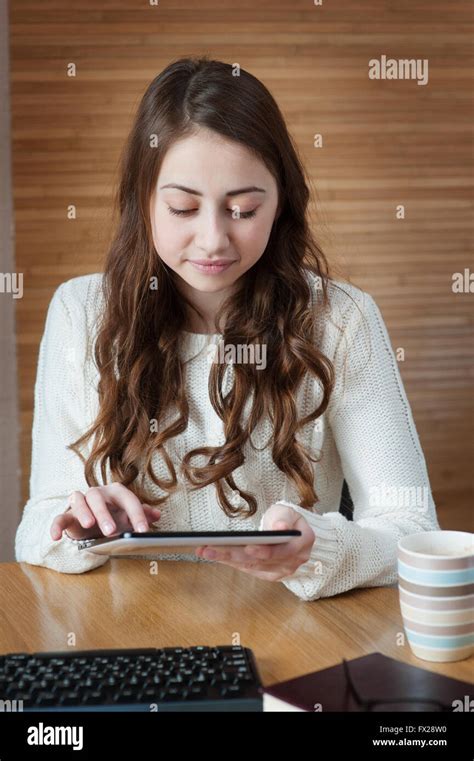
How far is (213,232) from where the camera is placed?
5.10 ft

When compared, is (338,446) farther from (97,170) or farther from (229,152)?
(97,170)

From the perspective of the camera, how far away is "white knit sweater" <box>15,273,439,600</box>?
66.4 inches

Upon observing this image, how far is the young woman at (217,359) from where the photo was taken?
1610 millimetres

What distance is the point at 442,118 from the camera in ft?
11.7

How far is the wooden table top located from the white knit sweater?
5.9 inches

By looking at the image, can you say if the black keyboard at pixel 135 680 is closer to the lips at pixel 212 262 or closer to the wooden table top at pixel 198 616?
the wooden table top at pixel 198 616

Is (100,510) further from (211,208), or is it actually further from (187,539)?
(211,208)

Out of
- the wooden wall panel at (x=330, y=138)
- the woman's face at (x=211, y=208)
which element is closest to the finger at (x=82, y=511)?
the woman's face at (x=211, y=208)

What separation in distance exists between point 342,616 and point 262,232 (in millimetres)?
630

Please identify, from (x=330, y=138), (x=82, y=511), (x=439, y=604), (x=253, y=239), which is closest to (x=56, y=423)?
(x=82, y=511)

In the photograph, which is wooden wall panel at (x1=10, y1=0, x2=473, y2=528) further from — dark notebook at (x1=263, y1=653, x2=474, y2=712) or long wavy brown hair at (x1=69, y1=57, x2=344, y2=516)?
dark notebook at (x1=263, y1=653, x2=474, y2=712)

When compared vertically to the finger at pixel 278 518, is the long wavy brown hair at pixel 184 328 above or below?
above

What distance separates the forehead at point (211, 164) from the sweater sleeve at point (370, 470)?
38 centimetres

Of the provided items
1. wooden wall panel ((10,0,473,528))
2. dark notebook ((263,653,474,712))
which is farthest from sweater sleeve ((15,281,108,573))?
wooden wall panel ((10,0,473,528))
